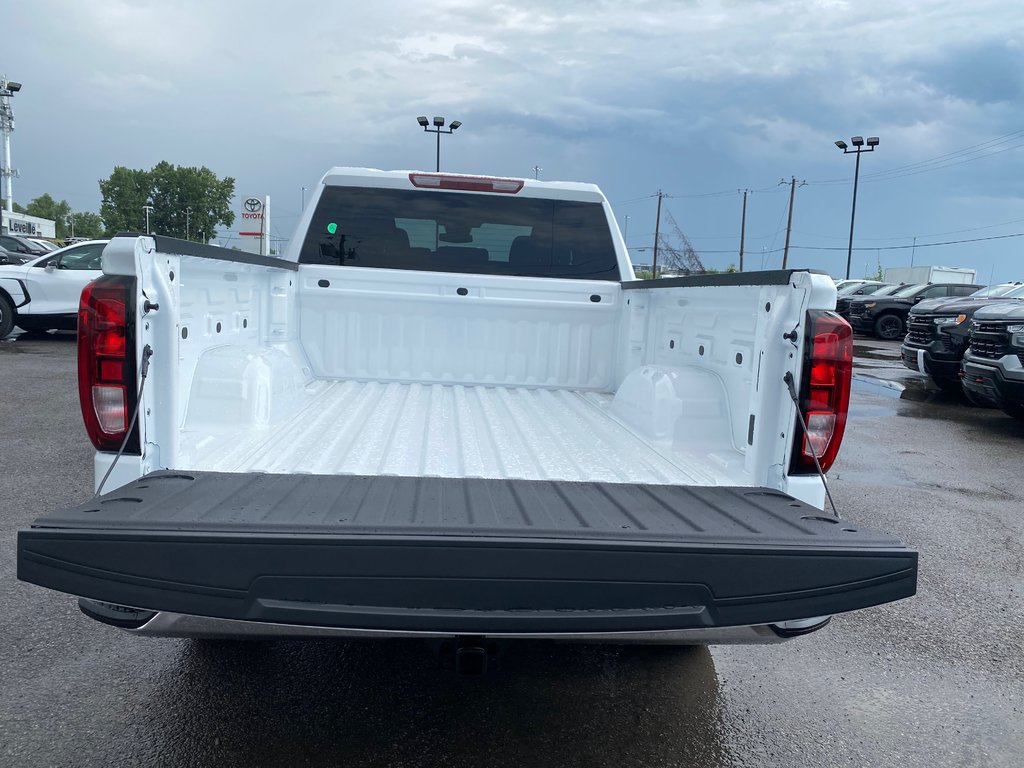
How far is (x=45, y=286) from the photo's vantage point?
524 inches

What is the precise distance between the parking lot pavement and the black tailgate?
0.72 metres

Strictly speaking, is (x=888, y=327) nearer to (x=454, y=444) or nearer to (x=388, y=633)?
(x=454, y=444)

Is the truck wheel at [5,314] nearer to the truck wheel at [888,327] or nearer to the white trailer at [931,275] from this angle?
the truck wheel at [888,327]

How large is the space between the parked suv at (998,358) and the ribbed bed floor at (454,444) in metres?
6.32

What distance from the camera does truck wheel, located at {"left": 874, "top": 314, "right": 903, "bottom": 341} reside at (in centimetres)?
2339

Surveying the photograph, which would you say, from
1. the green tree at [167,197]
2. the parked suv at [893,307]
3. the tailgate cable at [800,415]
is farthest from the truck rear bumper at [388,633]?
the green tree at [167,197]

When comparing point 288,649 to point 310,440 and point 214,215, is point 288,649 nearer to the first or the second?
point 310,440

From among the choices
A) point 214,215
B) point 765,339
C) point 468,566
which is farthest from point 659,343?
point 214,215

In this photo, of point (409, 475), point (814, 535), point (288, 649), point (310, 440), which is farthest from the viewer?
point (288, 649)

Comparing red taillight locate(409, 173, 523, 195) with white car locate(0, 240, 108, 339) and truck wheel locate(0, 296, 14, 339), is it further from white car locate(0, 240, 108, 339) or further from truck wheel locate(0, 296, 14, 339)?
truck wheel locate(0, 296, 14, 339)

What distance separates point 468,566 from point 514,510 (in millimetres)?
307

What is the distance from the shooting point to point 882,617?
13.1ft

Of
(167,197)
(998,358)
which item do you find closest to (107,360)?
Result: (998,358)

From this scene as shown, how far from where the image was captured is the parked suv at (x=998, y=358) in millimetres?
8195
